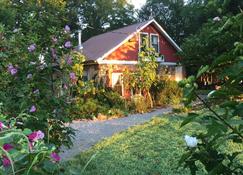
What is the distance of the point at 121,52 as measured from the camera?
22.2 m

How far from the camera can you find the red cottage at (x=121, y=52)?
2089cm

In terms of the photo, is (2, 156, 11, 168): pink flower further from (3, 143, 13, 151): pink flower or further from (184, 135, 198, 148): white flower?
(184, 135, 198, 148): white flower

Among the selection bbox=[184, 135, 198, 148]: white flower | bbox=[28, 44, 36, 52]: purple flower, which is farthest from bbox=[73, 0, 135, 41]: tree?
bbox=[184, 135, 198, 148]: white flower

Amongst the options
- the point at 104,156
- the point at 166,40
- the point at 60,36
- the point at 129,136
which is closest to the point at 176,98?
the point at 166,40

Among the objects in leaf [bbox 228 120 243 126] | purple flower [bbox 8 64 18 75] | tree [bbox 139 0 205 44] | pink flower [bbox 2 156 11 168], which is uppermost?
tree [bbox 139 0 205 44]

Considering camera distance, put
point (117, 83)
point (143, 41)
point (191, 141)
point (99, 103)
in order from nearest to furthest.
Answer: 1. point (191, 141)
2. point (99, 103)
3. point (117, 83)
4. point (143, 41)

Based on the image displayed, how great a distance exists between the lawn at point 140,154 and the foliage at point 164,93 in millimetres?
8772

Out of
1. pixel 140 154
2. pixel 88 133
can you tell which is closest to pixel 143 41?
pixel 88 133

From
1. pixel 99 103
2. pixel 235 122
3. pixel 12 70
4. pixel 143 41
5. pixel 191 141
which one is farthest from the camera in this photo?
pixel 143 41

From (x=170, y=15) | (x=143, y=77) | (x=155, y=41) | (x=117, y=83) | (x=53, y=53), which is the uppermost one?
Result: (x=170, y=15)

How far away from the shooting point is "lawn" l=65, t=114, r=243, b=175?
6.23 m

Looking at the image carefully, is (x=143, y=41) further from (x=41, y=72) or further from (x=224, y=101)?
(x=224, y=101)

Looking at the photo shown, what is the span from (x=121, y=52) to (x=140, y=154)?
49.8ft

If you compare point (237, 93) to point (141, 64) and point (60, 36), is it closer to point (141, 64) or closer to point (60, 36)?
point (60, 36)
